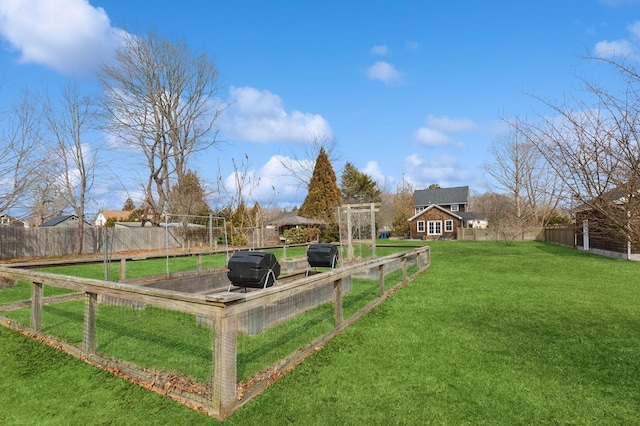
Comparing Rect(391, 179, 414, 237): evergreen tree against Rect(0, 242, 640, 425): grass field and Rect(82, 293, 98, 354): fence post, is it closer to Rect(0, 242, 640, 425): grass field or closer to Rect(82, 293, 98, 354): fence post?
Rect(0, 242, 640, 425): grass field

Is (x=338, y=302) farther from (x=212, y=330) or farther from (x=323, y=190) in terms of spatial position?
(x=323, y=190)

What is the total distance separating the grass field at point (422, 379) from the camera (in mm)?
2947

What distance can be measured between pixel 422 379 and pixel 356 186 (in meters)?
37.1

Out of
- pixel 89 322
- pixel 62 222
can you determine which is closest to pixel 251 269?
pixel 89 322

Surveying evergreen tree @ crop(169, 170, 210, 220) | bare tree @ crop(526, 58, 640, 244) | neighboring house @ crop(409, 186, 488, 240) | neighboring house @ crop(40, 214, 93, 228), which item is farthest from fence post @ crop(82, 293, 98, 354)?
neighboring house @ crop(409, 186, 488, 240)

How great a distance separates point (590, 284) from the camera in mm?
9359

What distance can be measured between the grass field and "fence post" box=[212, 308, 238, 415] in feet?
0.49

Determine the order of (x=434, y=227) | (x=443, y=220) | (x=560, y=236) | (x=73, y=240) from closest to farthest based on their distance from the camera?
(x=73, y=240) → (x=560, y=236) → (x=443, y=220) → (x=434, y=227)

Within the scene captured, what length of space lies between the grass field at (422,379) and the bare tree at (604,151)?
1.84 m

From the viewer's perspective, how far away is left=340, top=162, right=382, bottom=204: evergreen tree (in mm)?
40219

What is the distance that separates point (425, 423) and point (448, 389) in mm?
679

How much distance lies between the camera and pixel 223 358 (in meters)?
2.88

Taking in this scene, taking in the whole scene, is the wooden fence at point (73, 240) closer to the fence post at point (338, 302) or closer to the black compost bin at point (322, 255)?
the black compost bin at point (322, 255)

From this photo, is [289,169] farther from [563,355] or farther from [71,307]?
[563,355]
